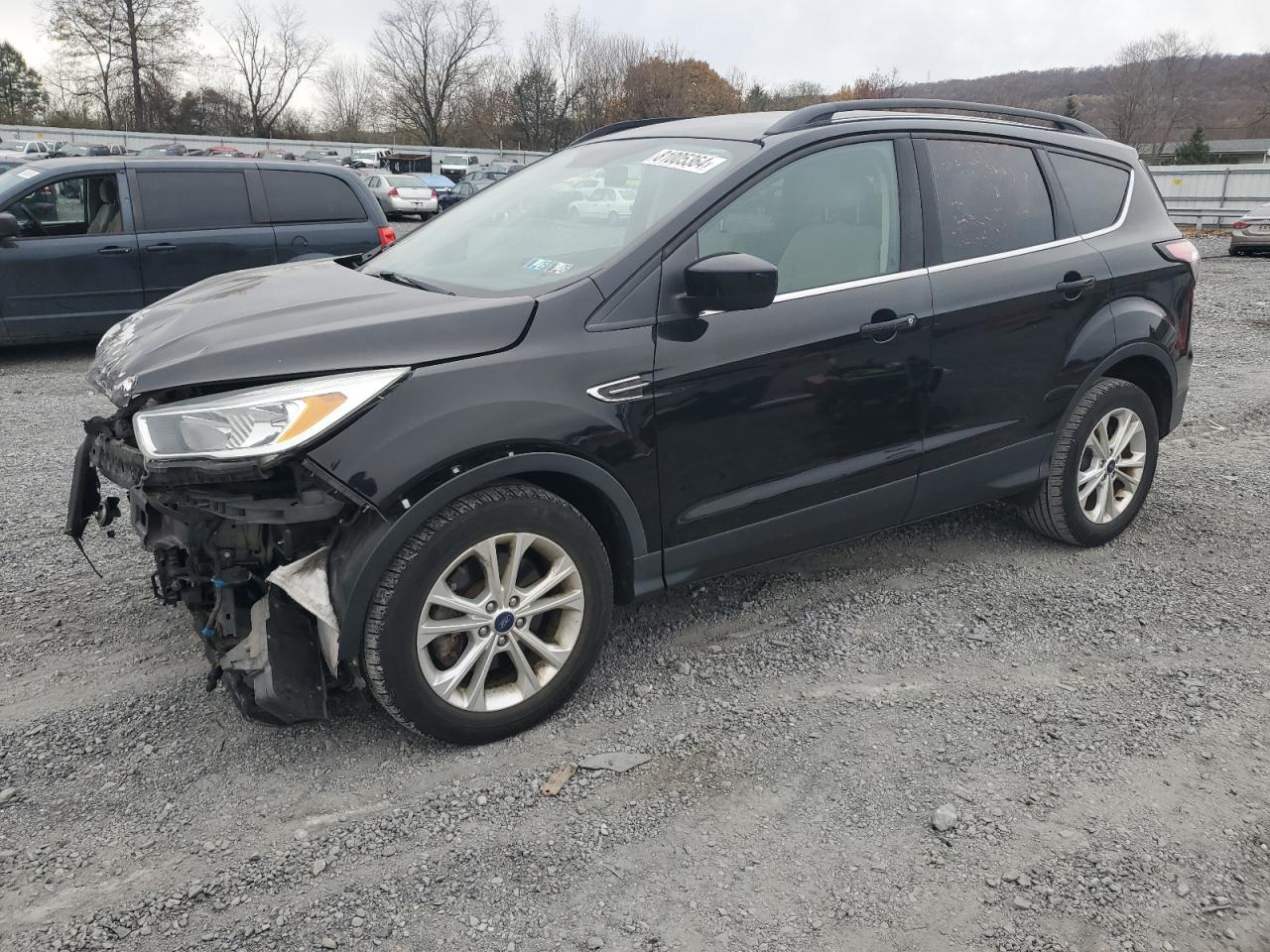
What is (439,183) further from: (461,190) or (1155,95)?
(1155,95)

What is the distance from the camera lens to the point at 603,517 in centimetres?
310

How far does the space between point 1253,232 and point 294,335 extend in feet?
61.7

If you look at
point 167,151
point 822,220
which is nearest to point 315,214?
point 822,220

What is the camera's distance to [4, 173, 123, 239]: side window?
26.4 feet

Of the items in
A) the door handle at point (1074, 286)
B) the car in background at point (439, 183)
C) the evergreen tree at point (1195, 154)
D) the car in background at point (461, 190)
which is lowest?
the door handle at point (1074, 286)

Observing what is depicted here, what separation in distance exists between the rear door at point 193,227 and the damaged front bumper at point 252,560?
6.18 metres

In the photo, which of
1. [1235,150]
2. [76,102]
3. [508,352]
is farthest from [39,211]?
[1235,150]

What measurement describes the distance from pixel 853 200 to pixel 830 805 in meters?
2.10

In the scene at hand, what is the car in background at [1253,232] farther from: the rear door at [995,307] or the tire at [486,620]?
the tire at [486,620]

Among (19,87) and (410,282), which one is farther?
(19,87)

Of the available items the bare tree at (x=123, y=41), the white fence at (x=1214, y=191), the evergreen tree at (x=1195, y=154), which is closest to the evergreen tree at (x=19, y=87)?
the bare tree at (x=123, y=41)

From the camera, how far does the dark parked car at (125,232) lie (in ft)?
26.2

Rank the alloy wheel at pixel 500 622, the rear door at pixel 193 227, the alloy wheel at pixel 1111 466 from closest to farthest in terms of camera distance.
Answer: the alloy wheel at pixel 500 622 < the alloy wheel at pixel 1111 466 < the rear door at pixel 193 227

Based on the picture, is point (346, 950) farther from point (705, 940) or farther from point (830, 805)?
point (830, 805)
